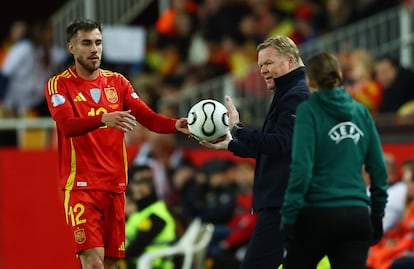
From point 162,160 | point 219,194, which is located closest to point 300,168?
point 219,194

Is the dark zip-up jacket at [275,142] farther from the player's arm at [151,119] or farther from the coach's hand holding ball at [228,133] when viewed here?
the player's arm at [151,119]

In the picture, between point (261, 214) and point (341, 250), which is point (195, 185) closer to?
point (261, 214)

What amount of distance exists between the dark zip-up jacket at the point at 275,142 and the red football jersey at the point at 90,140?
2.97 ft

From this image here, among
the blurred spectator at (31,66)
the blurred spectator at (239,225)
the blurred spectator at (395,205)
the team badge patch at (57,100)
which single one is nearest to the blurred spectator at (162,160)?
the blurred spectator at (239,225)

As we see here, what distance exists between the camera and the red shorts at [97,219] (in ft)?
29.3

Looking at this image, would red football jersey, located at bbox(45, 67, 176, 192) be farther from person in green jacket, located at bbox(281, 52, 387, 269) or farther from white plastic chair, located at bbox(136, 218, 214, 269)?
white plastic chair, located at bbox(136, 218, 214, 269)

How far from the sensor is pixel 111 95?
9141mm

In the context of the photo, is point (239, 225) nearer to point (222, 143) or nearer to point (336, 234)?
point (222, 143)

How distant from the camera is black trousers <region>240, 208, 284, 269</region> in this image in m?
8.45

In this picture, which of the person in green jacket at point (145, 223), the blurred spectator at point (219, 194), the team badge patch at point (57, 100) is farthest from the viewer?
the blurred spectator at point (219, 194)

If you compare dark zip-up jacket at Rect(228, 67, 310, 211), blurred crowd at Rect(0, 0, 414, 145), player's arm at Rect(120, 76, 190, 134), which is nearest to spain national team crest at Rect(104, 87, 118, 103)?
player's arm at Rect(120, 76, 190, 134)

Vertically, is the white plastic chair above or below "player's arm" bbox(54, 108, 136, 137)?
below

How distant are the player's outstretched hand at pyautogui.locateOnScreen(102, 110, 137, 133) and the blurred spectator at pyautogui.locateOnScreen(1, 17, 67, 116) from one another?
28.5 feet

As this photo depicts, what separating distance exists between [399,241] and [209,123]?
409cm
